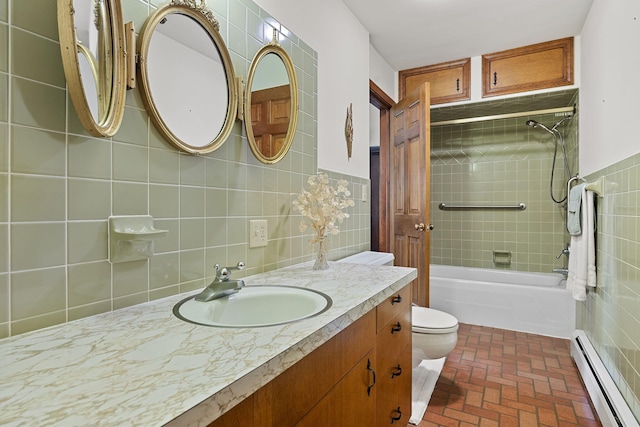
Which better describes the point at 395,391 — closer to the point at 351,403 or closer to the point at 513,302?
the point at 351,403

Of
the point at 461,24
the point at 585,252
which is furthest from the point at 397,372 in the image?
the point at 461,24

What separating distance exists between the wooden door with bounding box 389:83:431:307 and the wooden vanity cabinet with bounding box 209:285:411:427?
50.4 inches

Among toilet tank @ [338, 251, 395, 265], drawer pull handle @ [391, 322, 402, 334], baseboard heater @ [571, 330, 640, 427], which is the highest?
toilet tank @ [338, 251, 395, 265]

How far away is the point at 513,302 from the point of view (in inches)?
117

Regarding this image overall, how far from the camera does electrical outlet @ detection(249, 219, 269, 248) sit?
1.34 m

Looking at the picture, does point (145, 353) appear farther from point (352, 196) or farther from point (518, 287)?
point (518, 287)

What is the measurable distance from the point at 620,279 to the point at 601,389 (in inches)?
22.7

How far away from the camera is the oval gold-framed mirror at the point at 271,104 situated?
136 cm

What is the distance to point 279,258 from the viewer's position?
59.5 inches

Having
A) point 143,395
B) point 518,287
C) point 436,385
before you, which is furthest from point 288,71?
point 518,287

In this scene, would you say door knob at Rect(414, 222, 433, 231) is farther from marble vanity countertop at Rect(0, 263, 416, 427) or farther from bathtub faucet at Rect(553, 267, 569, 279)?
marble vanity countertop at Rect(0, 263, 416, 427)

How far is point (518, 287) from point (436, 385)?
1.41m

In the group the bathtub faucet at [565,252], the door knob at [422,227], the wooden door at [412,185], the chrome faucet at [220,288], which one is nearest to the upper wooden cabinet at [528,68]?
the wooden door at [412,185]

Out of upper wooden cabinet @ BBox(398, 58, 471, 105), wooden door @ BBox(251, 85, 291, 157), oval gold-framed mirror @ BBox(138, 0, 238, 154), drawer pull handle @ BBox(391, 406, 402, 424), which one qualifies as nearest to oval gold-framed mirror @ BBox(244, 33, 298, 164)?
wooden door @ BBox(251, 85, 291, 157)
